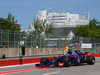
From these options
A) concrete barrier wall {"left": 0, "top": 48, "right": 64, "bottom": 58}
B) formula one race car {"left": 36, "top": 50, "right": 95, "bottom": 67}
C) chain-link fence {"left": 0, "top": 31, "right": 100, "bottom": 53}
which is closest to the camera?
formula one race car {"left": 36, "top": 50, "right": 95, "bottom": 67}

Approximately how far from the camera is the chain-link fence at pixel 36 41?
1239 inches

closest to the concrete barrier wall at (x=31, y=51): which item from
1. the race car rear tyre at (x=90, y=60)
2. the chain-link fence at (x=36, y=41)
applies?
the chain-link fence at (x=36, y=41)

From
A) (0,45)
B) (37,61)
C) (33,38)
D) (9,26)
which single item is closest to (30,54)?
(33,38)

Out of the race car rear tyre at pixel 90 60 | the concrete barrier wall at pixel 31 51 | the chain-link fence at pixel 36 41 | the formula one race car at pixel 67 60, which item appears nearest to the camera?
the formula one race car at pixel 67 60

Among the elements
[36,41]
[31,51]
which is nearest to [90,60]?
[36,41]

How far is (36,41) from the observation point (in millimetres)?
35625

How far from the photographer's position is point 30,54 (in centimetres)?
3594

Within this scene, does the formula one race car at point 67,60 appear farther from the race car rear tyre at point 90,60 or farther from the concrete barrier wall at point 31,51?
the concrete barrier wall at point 31,51

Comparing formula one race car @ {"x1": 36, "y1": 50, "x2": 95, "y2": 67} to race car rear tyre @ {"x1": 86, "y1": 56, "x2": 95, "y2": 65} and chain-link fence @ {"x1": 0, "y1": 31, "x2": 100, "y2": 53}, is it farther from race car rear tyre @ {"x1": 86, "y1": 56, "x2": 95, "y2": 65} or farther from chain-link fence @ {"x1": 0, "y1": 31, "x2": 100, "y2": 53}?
chain-link fence @ {"x1": 0, "y1": 31, "x2": 100, "y2": 53}

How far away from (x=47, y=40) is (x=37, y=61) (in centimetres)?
1155

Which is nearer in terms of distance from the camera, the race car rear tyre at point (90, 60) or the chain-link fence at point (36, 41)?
the race car rear tyre at point (90, 60)

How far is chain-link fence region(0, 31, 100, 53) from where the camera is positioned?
103ft

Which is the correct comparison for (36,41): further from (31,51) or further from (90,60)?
(90,60)

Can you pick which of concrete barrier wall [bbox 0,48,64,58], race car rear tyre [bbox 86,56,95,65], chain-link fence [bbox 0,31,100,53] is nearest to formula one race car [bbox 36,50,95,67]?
race car rear tyre [bbox 86,56,95,65]
